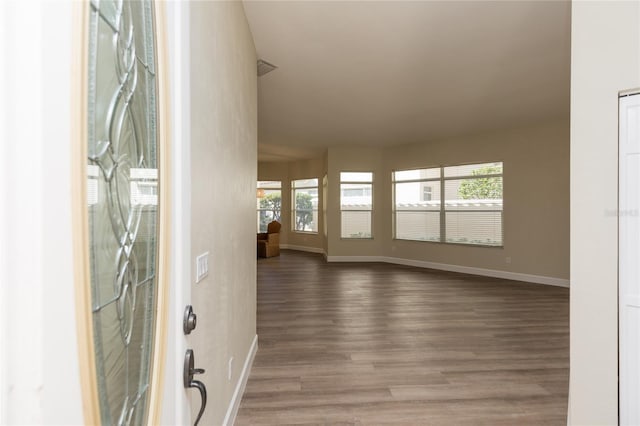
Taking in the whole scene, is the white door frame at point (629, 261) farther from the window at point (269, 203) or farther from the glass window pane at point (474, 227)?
the window at point (269, 203)

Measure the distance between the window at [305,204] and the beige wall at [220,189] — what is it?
7.97 m

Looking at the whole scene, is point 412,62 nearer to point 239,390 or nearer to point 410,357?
point 410,357

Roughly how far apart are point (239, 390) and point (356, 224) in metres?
6.68

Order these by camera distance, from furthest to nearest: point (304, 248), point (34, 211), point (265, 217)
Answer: point (265, 217) → point (304, 248) → point (34, 211)

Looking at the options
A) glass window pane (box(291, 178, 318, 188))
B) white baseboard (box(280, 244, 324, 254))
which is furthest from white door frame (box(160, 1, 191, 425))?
glass window pane (box(291, 178, 318, 188))

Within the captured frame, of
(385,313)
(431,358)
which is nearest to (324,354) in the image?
(431,358)

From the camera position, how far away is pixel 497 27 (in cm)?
288

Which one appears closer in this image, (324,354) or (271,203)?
(324,354)

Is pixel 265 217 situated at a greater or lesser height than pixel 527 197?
lesser

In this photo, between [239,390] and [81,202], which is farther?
[239,390]

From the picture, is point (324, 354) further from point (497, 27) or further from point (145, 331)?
point (497, 27)

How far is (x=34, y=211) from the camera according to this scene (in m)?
0.38

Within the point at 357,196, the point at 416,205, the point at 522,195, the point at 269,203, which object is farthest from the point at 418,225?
the point at 269,203

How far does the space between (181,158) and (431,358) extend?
9.60ft
